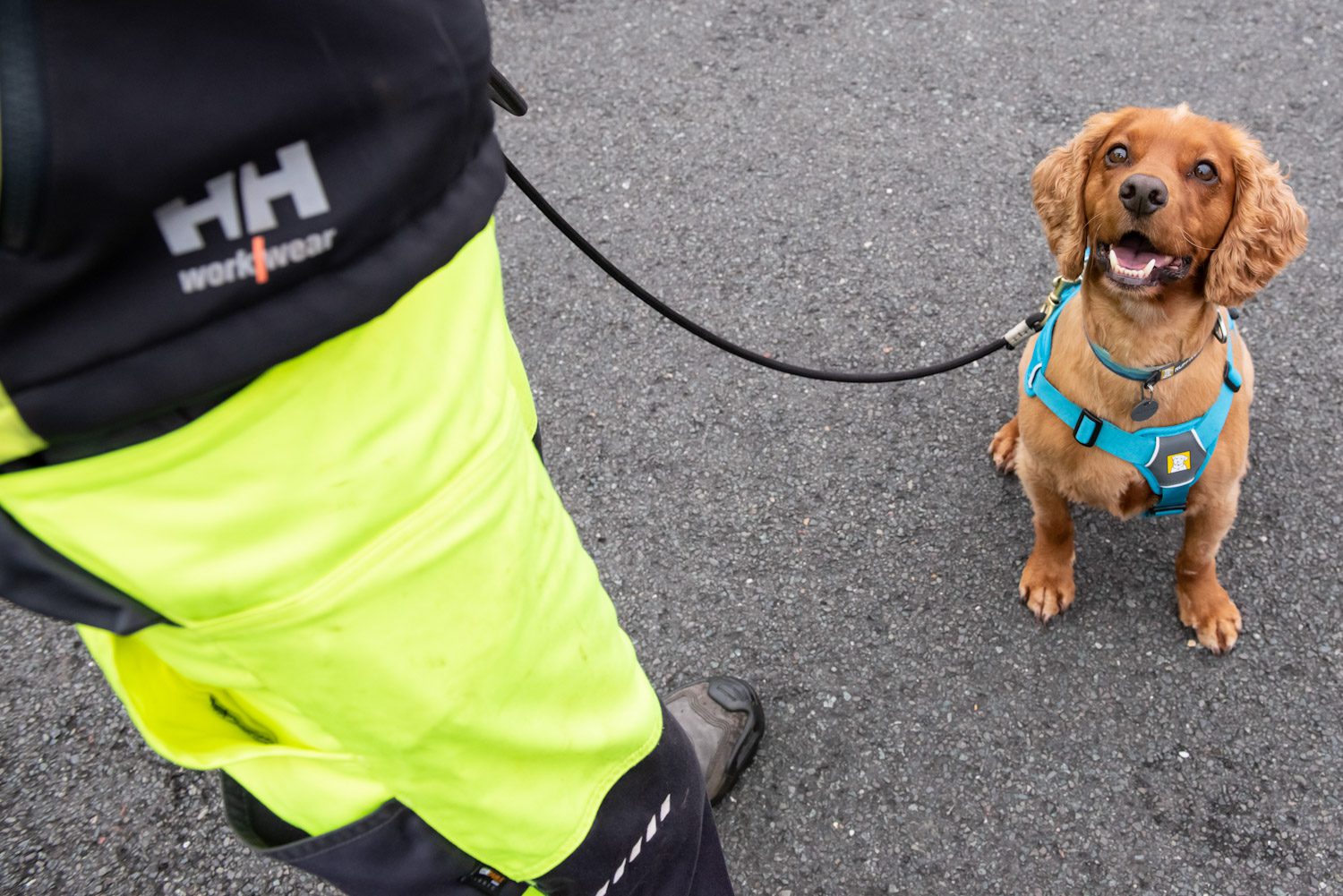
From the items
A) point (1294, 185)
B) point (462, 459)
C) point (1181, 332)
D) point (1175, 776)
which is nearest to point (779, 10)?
point (1294, 185)

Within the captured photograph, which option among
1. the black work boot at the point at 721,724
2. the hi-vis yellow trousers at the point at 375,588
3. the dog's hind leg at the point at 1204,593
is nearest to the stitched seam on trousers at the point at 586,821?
the hi-vis yellow trousers at the point at 375,588

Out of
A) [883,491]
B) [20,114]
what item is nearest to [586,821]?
[20,114]

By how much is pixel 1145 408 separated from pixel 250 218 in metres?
1.80

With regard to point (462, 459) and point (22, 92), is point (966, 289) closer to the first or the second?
point (462, 459)

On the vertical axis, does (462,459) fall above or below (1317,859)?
above

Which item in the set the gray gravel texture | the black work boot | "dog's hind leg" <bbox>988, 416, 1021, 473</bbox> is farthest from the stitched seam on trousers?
"dog's hind leg" <bbox>988, 416, 1021, 473</bbox>

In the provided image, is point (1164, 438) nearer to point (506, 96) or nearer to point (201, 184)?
point (506, 96)

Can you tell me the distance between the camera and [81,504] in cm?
76

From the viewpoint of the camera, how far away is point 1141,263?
1.90 m

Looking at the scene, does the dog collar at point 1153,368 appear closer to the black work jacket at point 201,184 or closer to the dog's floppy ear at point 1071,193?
the dog's floppy ear at point 1071,193

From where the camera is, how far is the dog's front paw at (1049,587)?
7.70ft

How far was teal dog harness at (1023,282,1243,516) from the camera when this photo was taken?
200cm

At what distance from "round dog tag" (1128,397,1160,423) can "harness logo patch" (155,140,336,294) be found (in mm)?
1734

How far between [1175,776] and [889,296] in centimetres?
155
